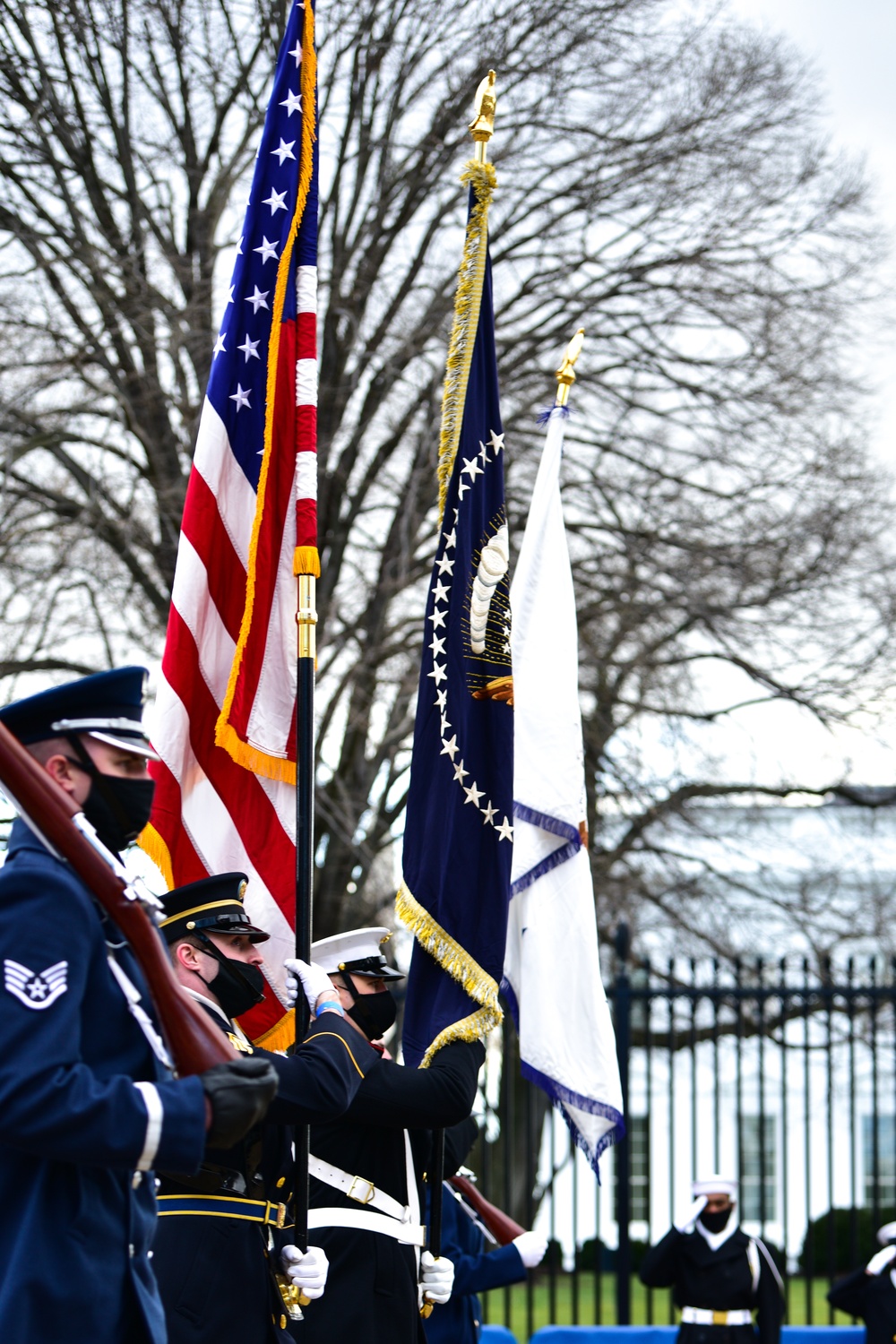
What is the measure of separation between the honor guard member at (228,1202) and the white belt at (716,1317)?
478 centimetres

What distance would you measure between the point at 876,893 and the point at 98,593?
275 inches

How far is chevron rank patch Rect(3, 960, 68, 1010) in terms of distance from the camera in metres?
2.56

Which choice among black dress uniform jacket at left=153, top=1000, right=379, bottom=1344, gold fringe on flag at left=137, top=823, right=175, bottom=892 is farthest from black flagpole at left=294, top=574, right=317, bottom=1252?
gold fringe on flag at left=137, top=823, right=175, bottom=892

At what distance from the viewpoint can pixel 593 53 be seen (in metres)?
12.1

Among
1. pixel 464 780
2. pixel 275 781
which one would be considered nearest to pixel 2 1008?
pixel 275 781

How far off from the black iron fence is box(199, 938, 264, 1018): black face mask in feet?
9.56

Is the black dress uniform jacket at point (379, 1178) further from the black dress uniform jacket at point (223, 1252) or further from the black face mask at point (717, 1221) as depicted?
the black face mask at point (717, 1221)

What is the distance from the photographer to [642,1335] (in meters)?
8.91

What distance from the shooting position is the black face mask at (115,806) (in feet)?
9.27

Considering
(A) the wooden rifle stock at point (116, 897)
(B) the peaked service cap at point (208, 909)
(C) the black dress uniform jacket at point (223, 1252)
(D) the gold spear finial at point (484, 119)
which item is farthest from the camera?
(D) the gold spear finial at point (484, 119)

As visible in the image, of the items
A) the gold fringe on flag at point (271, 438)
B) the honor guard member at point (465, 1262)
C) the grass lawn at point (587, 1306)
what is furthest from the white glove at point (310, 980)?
the grass lawn at point (587, 1306)

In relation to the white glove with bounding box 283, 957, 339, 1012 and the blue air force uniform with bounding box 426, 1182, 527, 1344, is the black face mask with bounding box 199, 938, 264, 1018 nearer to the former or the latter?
the white glove with bounding box 283, 957, 339, 1012

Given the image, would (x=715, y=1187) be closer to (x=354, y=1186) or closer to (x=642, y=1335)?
(x=642, y=1335)

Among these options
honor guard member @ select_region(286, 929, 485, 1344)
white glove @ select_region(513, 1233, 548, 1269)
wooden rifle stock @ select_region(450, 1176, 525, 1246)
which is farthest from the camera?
wooden rifle stock @ select_region(450, 1176, 525, 1246)
